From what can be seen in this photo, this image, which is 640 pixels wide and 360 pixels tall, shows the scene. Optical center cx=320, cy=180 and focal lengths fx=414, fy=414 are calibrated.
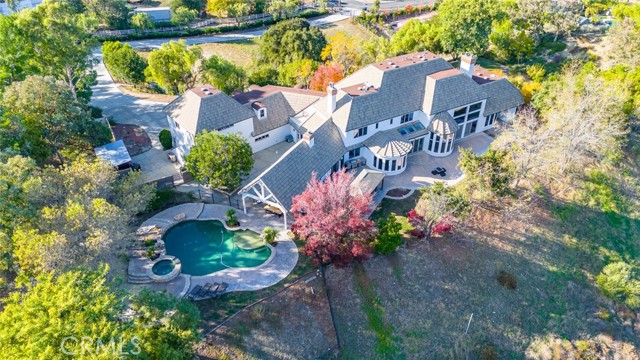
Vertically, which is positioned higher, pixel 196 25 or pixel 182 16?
pixel 182 16

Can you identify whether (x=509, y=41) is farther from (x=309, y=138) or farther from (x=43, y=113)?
(x=43, y=113)

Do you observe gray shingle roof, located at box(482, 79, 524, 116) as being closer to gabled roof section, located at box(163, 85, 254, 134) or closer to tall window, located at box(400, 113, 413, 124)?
tall window, located at box(400, 113, 413, 124)

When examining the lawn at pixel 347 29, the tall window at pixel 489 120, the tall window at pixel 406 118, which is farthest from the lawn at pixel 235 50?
the tall window at pixel 489 120

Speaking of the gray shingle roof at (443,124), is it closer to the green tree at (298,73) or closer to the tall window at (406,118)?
the tall window at (406,118)

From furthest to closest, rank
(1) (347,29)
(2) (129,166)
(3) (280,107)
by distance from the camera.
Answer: (1) (347,29) → (3) (280,107) → (2) (129,166)

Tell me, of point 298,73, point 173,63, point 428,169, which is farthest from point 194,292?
point 298,73
